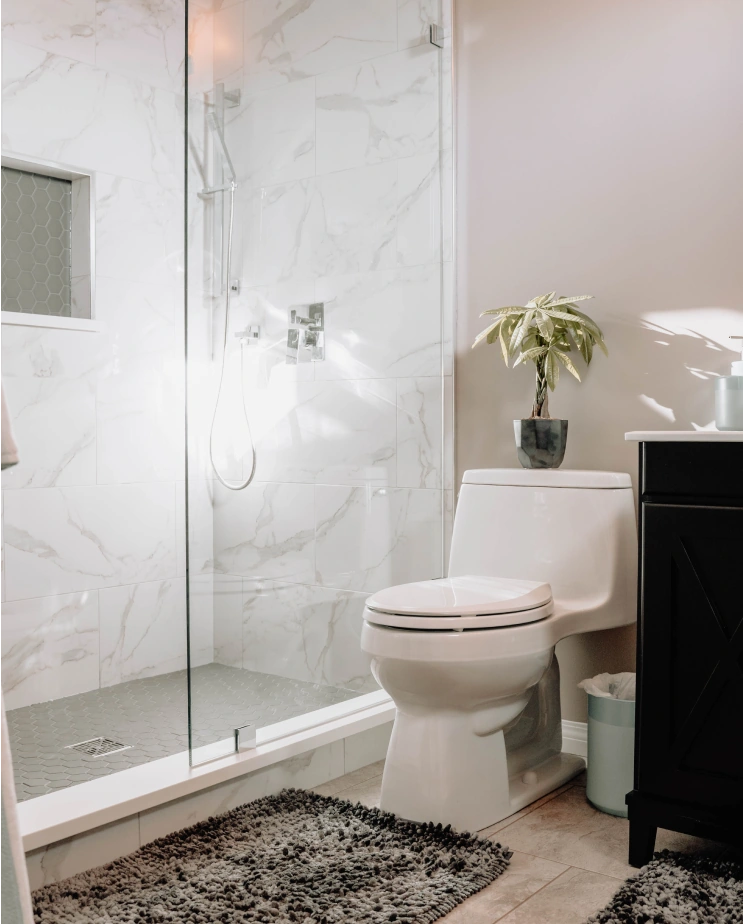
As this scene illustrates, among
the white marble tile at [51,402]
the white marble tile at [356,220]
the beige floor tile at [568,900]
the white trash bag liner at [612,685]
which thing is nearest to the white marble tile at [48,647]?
the white marble tile at [51,402]

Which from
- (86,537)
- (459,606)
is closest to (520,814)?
(459,606)

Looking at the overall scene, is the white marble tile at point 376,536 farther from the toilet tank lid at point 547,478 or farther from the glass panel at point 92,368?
the glass panel at point 92,368

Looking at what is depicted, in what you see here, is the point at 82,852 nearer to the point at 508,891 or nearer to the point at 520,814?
the point at 508,891

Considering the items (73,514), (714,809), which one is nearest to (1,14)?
(73,514)

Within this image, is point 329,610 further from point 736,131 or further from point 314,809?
point 736,131

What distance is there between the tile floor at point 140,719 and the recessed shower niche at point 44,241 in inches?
49.6

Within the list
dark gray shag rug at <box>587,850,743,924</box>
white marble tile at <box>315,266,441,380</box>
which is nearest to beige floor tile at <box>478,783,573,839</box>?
dark gray shag rug at <box>587,850,743,924</box>

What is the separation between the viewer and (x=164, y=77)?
3.13 m

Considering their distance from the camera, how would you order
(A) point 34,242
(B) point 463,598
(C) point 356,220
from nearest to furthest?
(B) point 463,598, (C) point 356,220, (A) point 34,242

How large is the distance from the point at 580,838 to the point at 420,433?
46.3 inches

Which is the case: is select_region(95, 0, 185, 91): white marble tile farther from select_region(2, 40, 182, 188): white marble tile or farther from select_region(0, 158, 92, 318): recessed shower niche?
select_region(0, 158, 92, 318): recessed shower niche

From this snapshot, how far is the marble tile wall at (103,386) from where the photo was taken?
2746 mm

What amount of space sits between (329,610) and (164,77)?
1.99 meters

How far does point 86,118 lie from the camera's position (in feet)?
9.55
